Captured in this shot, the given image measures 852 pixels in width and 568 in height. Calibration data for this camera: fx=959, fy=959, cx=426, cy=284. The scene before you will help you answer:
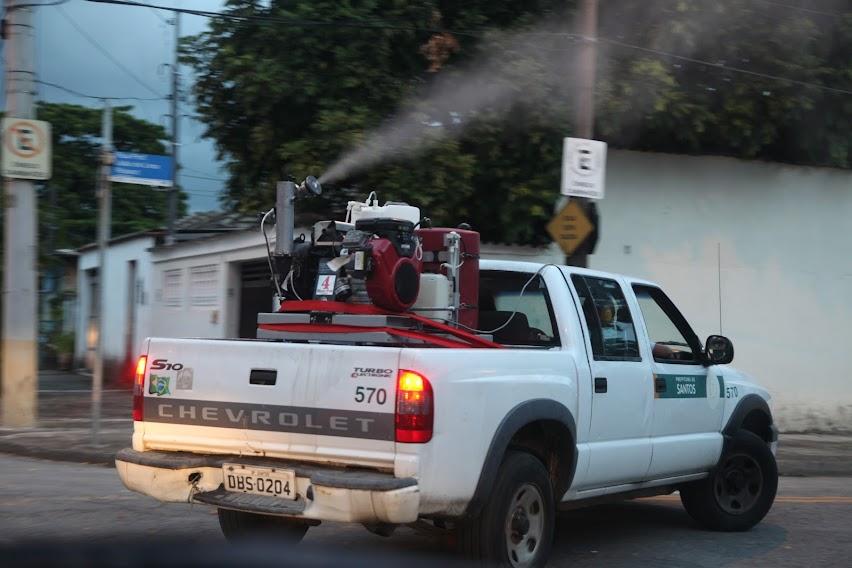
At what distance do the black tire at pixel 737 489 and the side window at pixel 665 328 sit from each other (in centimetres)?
85

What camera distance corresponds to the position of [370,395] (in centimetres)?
461

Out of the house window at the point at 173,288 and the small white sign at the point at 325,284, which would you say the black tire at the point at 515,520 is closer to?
the small white sign at the point at 325,284

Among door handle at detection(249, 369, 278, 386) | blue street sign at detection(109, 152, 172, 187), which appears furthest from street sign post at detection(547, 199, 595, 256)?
door handle at detection(249, 369, 278, 386)

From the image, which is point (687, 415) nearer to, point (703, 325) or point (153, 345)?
point (153, 345)

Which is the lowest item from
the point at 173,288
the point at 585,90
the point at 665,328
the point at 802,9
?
the point at 665,328

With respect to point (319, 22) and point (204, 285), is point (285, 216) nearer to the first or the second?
point (319, 22)

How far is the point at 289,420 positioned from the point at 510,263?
2092 mm

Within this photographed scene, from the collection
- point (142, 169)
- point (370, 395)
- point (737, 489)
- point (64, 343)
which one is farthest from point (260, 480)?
point (64, 343)

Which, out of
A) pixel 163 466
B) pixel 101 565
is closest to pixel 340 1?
pixel 163 466

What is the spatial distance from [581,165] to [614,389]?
499 centimetres

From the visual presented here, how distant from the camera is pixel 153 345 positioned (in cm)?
536

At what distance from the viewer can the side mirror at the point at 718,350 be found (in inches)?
271

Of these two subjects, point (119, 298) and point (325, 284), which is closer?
point (325, 284)

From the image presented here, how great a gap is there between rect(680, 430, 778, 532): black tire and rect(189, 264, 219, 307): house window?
11.2 metres
